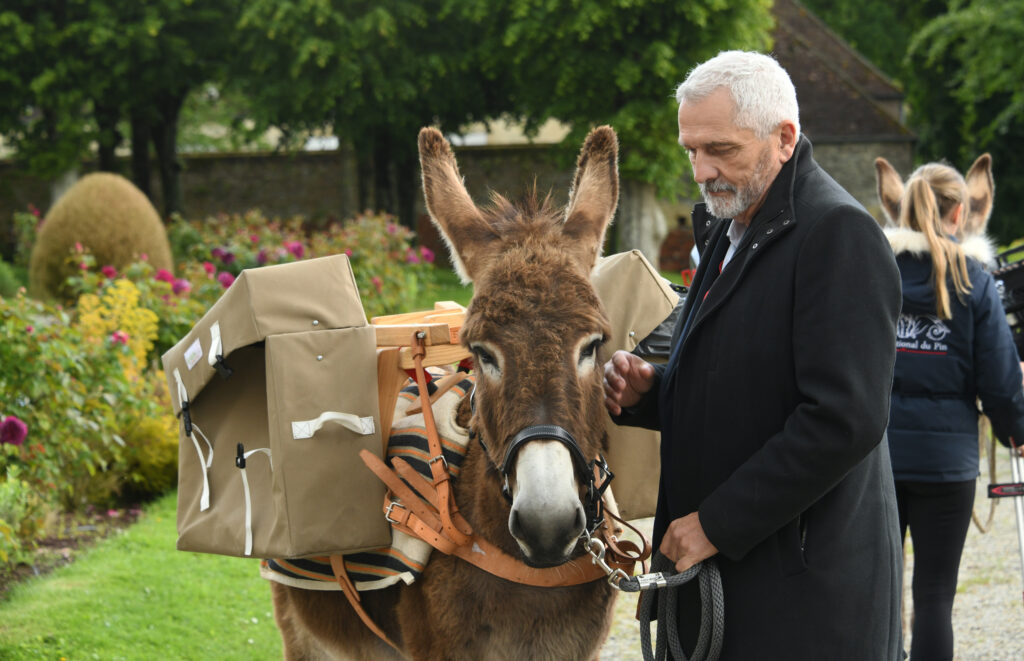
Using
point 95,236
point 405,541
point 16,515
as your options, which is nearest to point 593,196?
point 405,541

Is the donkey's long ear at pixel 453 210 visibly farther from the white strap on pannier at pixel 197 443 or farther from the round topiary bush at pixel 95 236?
the round topiary bush at pixel 95 236

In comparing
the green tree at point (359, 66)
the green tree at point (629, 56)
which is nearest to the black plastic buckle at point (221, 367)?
the green tree at point (629, 56)

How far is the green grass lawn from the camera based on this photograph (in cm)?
502

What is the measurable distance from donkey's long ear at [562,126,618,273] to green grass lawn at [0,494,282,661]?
11.4ft

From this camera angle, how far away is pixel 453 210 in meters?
2.95

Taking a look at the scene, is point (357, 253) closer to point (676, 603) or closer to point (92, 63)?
point (676, 603)

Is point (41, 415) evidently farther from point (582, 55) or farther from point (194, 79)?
point (194, 79)

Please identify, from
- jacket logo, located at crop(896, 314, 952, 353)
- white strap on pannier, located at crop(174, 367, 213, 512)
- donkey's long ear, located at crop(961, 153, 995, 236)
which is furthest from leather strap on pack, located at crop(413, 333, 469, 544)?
donkey's long ear, located at crop(961, 153, 995, 236)

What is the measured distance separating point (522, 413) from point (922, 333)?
8.36 feet

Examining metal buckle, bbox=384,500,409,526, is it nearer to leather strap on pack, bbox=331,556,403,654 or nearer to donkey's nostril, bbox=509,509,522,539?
leather strap on pack, bbox=331,556,403,654

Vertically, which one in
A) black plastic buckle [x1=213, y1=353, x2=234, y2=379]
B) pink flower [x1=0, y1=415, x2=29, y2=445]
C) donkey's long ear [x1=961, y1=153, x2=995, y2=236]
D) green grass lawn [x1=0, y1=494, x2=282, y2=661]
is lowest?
green grass lawn [x1=0, y1=494, x2=282, y2=661]

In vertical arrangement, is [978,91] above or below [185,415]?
above

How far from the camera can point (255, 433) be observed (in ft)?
10.6

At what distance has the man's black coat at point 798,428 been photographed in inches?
83.6
